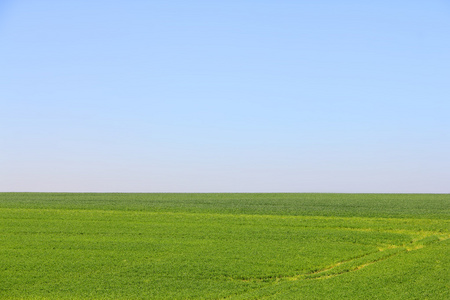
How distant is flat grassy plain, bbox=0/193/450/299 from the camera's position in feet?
68.8

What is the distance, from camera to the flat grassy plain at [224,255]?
68.8 ft

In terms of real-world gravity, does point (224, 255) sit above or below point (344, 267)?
above

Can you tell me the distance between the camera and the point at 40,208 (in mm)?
50219

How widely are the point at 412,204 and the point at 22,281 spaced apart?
48.5 m

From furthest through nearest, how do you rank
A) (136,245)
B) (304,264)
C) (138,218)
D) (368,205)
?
(368,205) < (138,218) < (136,245) < (304,264)

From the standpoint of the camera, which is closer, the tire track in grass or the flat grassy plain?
the tire track in grass

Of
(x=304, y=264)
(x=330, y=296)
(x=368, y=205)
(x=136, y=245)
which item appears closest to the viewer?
(x=330, y=296)

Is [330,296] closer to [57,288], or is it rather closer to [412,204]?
[57,288]

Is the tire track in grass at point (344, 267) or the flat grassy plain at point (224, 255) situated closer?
the tire track in grass at point (344, 267)

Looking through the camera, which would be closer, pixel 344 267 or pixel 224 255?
pixel 344 267

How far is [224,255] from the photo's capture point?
27.1 metres

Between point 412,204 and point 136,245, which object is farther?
point 412,204

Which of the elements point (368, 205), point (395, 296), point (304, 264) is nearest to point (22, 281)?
point (304, 264)

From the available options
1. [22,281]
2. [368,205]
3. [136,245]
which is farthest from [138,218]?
[368,205]
